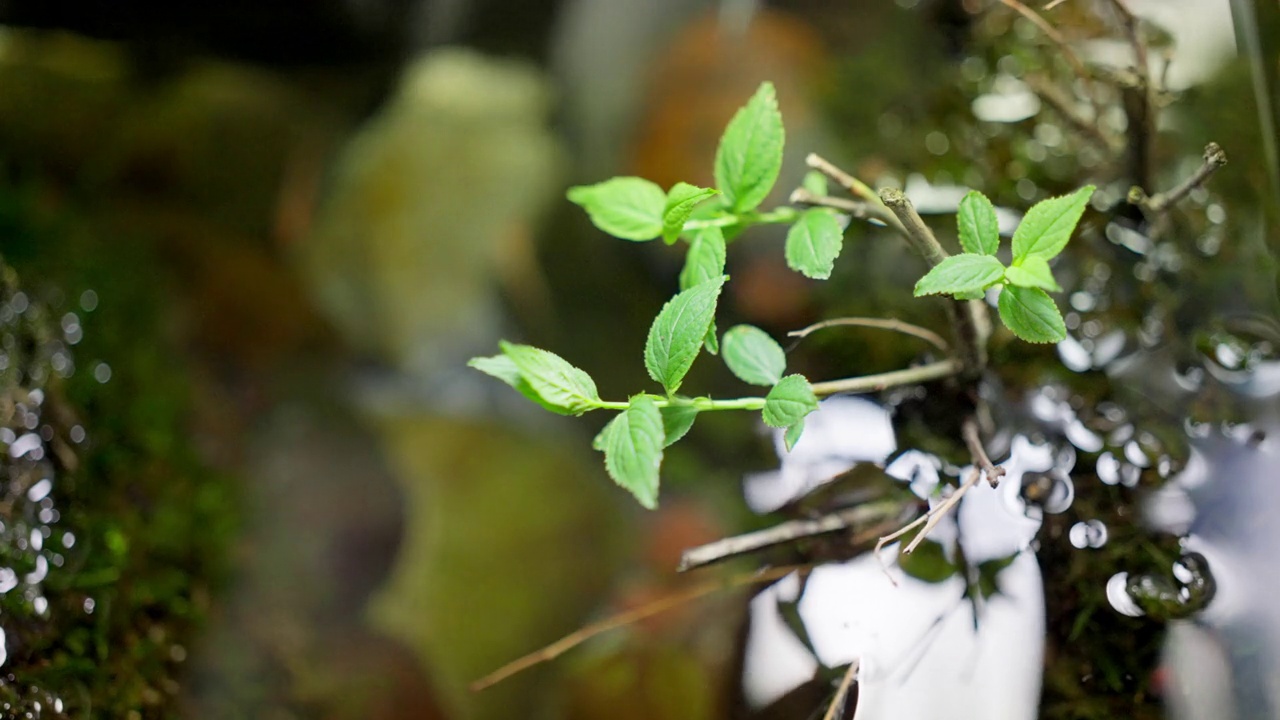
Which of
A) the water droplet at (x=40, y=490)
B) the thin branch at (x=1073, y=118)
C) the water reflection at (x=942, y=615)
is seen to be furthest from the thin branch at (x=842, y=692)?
the water droplet at (x=40, y=490)

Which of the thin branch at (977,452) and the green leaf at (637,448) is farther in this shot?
the thin branch at (977,452)

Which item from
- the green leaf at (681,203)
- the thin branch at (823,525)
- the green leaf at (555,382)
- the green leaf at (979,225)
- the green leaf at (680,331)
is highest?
the green leaf at (681,203)

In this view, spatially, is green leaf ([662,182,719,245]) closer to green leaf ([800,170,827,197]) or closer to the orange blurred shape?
green leaf ([800,170,827,197])

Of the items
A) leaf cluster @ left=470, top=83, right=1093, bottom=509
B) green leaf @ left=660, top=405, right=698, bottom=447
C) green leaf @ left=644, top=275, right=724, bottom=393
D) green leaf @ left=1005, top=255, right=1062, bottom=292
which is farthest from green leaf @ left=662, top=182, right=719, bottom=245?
green leaf @ left=1005, top=255, right=1062, bottom=292

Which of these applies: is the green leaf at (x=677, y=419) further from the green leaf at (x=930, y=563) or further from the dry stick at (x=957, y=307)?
the green leaf at (x=930, y=563)

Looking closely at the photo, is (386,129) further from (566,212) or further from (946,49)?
(946,49)
